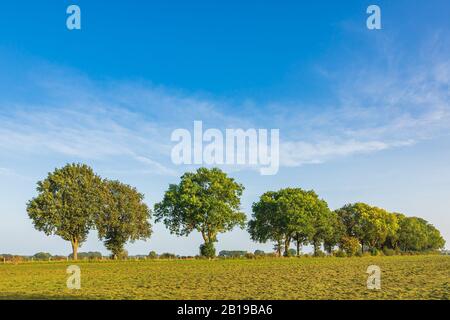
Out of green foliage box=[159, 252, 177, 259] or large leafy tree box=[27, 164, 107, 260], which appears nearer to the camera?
large leafy tree box=[27, 164, 107, 260]

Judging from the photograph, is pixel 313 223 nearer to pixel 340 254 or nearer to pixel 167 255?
pixel 340 254

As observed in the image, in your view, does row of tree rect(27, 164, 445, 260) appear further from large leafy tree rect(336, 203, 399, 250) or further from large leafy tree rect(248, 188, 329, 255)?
large leafy tree rect(336, 203, 399, 250)

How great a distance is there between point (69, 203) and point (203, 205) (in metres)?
27.1

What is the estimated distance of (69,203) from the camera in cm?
8975

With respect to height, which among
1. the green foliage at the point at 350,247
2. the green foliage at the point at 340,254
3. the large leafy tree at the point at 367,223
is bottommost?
the green foliage at the point at 340,254

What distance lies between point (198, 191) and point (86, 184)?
23.5 metres

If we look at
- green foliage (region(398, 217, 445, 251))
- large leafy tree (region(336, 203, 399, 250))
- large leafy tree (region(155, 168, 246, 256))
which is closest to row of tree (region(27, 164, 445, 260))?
large leafy tree (region(155, 168, 246, 256))

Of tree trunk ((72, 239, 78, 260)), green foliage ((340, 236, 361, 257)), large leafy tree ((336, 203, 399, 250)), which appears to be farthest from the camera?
large leafy tree ((336, 203, 399, 250))

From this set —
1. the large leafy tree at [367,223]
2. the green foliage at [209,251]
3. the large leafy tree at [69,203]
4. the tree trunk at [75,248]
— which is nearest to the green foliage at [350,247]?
the large leafy tree at [367,223]

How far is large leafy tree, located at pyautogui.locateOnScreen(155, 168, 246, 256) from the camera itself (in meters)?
91.5

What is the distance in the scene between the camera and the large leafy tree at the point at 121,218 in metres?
94.5

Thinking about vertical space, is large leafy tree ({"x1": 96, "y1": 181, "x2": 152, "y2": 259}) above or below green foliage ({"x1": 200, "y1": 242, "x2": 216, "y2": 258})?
above

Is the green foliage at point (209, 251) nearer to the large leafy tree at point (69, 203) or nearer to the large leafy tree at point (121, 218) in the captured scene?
the large leafy tree at point (121, 218)
